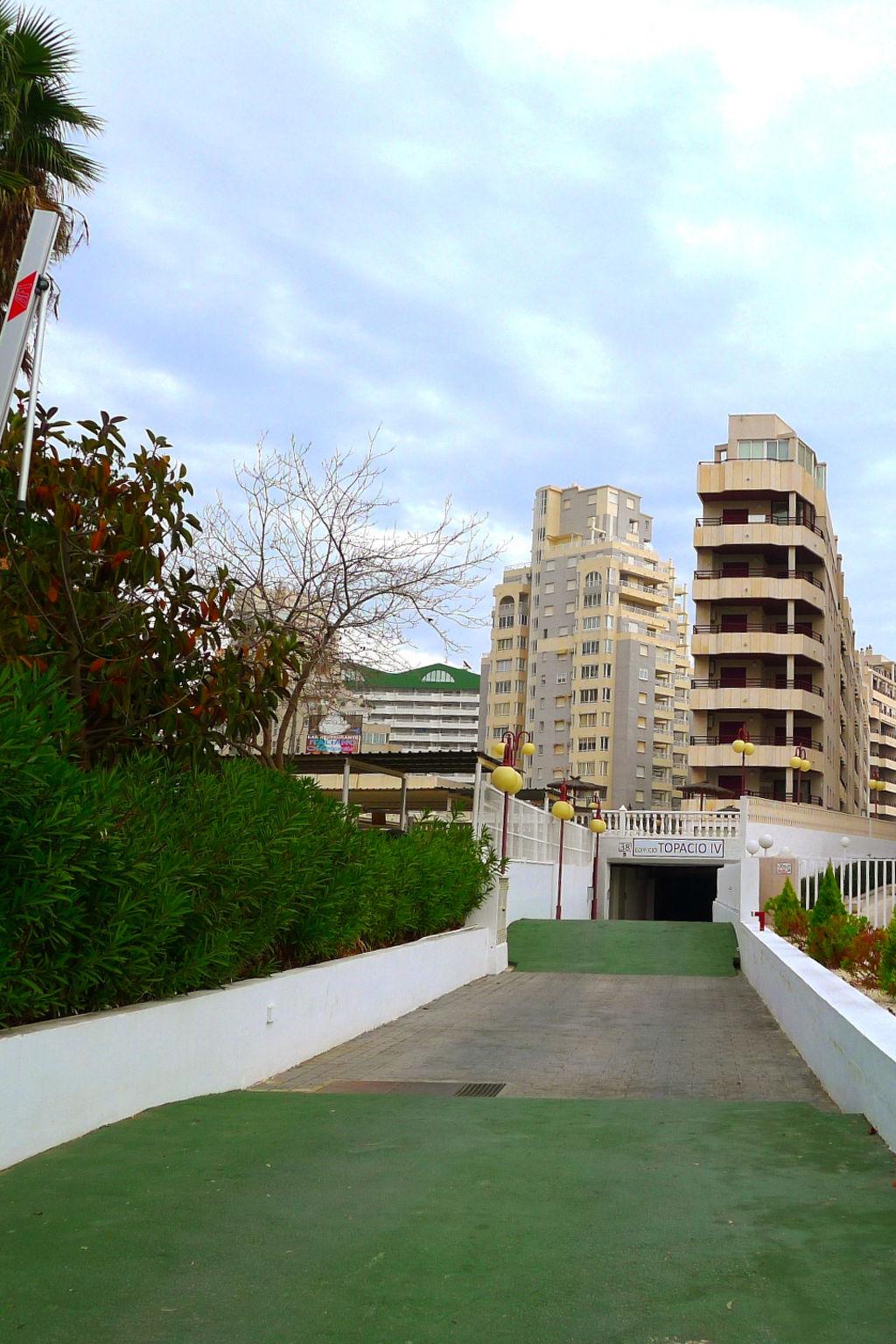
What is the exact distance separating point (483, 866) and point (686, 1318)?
1432 centimetres

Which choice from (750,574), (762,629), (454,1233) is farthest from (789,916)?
(750,574)

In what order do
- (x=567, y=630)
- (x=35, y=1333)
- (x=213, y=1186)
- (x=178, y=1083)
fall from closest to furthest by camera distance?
(x=35, y=1333) → (x=213, y=1186) → (x=178, y=1083) → (x=567, y=630)

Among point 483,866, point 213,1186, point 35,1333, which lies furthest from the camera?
point 483,866

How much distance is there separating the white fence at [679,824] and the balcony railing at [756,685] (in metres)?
24.8

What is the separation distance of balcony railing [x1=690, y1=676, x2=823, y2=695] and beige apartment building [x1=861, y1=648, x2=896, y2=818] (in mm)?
59035

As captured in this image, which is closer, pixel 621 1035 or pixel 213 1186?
pixel 213 1186

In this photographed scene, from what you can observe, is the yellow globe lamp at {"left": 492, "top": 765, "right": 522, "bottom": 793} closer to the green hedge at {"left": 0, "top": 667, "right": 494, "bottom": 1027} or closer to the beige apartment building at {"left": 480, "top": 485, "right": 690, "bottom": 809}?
the green hedge at {"left": 0, "top": 667, "right": 494, "bottom": 1027}

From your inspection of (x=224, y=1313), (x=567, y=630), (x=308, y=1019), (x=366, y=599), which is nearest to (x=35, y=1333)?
(x=224, y=1313)

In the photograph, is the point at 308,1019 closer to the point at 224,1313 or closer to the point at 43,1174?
the point at 43,1174

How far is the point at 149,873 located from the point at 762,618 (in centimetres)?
5922

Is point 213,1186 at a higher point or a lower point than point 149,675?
lower

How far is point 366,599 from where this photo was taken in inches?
779

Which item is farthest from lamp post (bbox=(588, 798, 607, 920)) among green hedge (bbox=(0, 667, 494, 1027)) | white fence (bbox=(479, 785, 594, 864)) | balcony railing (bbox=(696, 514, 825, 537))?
balcony railing (bbox=(696, 514, 825, 537))

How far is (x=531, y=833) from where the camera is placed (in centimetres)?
2569
